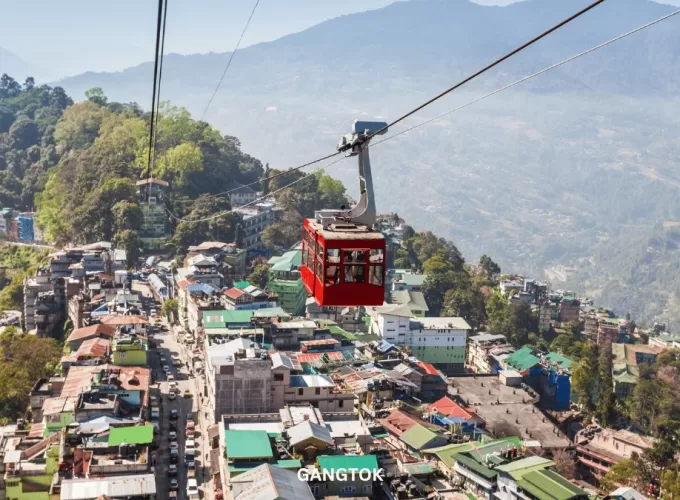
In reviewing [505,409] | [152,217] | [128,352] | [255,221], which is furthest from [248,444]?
Answer: [255,221]

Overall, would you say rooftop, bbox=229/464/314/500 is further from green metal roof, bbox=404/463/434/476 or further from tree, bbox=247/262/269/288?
tree, bbox=247/262/269/288

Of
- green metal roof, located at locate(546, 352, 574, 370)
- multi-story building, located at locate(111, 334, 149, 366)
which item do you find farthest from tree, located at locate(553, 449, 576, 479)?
multi-story building, located at locate(111, 334, 149, 366)

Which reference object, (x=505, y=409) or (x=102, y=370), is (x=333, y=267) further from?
(x=505, y=409)

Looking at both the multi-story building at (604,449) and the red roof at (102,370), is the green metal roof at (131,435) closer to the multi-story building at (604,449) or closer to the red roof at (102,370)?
the red roof at (102,370)

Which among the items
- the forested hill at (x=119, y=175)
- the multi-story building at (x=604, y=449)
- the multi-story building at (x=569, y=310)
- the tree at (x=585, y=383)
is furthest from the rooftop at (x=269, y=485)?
the multi-story building at (x=569, y=310)

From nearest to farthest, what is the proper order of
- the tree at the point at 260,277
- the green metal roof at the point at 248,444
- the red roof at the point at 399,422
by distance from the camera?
the green metal roof at the point at 248,444, the red roof at the point at 399,422, the tree at the point at 260,277
